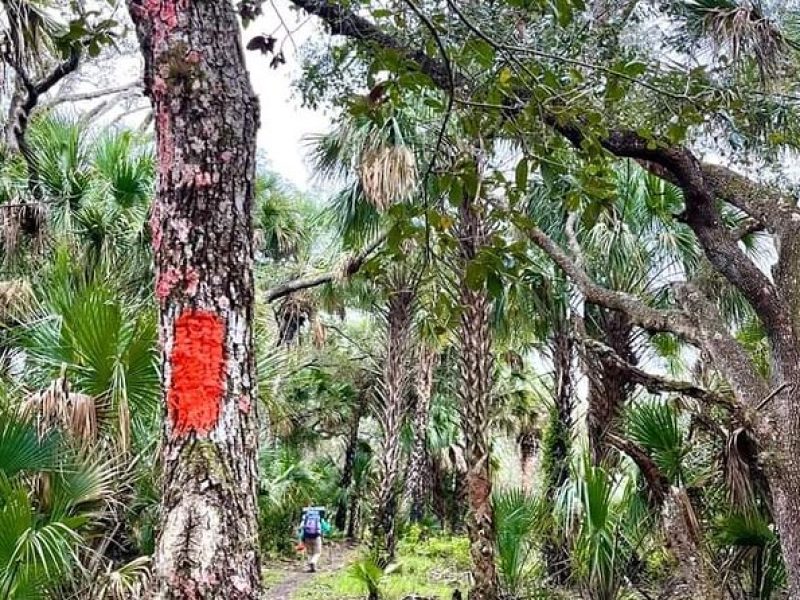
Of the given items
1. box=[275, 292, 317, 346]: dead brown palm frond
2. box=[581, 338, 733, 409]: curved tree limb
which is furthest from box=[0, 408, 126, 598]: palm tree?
box=[275, 292, 317, 346]: dead brown palm frond

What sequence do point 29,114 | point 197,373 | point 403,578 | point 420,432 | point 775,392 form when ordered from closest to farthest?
point 197,373, point 775,392, point 29,114, point 403,578, point 420,432

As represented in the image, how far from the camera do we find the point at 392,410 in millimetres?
10117

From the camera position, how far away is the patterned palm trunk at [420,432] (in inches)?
460

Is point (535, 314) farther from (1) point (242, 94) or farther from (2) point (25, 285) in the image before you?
(1) point (242, 94)

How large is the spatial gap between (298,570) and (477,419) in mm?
7296

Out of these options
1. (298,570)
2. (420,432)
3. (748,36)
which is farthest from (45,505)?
(298,570)

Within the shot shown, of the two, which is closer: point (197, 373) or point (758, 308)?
point (197, 373)

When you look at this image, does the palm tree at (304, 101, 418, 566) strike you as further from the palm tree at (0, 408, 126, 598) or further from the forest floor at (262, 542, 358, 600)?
the palm tree at (0, 408, 126, 598)

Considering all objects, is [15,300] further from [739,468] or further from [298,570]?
[298,570]

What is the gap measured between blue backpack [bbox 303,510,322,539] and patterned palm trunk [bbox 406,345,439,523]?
163 cm

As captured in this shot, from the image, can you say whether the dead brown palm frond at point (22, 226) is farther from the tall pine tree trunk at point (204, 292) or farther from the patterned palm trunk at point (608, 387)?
the tall pine tree trunk at point (204, 292)

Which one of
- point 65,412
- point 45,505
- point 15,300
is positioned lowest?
point 45,505

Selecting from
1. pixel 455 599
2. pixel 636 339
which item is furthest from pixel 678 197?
pixel 455 599

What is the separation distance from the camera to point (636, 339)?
794cm
